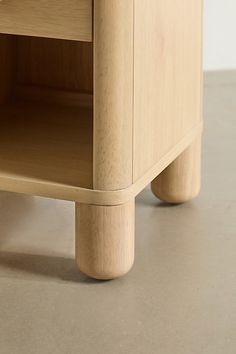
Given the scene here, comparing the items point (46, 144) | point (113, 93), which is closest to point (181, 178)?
point (46, 144)

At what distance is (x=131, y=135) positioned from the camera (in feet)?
3.13

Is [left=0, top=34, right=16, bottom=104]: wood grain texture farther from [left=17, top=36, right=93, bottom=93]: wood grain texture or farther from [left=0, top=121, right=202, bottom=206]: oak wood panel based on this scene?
[left=0, top=121, right=202, bottom=206]: oak wood panel

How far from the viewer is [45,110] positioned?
126 cm

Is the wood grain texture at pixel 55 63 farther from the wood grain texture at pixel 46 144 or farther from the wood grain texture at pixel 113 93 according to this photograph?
the wood grain texture at pixel 113 93

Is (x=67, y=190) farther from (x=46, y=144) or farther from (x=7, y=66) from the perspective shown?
(x=7, y=66)

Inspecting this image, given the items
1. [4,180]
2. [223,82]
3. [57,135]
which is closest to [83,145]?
[57,135]

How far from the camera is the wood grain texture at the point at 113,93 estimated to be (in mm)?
900

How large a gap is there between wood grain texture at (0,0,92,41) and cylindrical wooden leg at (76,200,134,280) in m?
0.18

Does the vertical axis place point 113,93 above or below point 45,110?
above

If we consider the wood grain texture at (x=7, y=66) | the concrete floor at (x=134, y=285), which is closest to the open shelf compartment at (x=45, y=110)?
the wood grain texture at (x=7, y=66)

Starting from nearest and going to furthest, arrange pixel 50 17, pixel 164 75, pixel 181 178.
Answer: pixel 50 17 < pixel 164 75 < pixel 181 178

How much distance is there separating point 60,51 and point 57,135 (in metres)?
0.19

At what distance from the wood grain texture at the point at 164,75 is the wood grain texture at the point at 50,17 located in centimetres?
5

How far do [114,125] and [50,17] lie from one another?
0.41 ft
